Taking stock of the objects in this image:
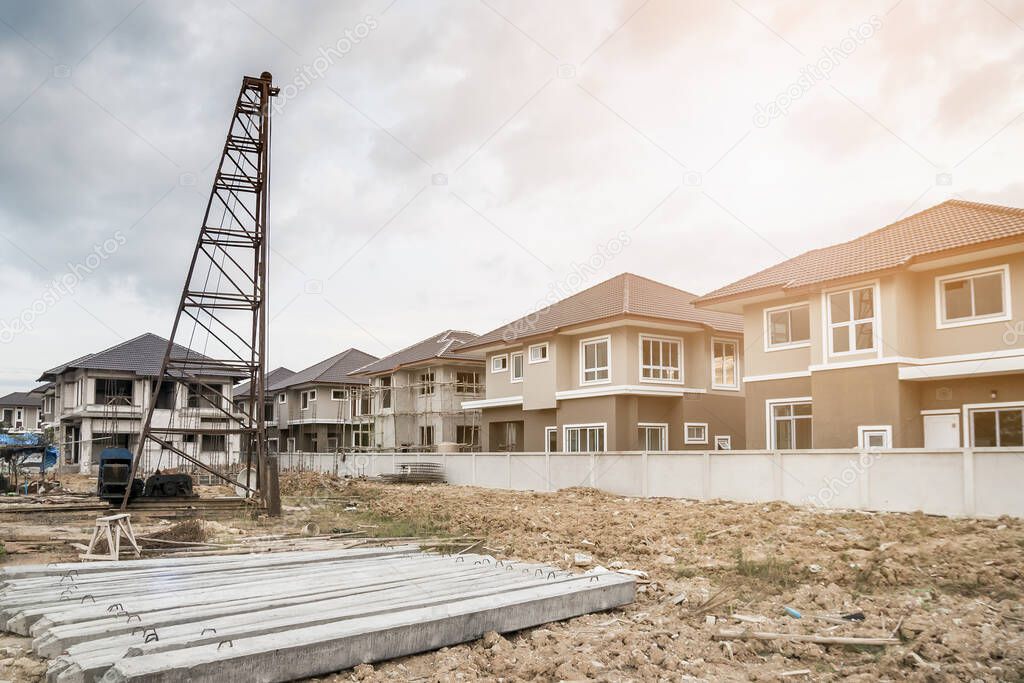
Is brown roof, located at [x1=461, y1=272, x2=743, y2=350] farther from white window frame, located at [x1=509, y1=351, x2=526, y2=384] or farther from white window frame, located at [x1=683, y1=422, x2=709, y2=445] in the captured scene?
white window frame, located at [x1=683, y1=422, x2=709, y2=445]

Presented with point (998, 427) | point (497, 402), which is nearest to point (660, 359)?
point (497, 402)

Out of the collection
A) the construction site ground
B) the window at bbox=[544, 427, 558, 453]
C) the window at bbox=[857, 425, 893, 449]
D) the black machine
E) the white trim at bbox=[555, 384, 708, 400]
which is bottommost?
the construction site ground

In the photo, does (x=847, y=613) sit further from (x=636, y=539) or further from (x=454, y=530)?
(x=454, y=530)

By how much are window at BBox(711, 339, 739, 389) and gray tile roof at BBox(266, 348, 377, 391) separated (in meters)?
28.0

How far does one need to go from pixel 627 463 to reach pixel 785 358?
6.10 meters

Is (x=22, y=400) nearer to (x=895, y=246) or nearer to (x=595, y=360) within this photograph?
(x=595, y=360)

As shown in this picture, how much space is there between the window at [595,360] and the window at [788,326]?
6.80 m

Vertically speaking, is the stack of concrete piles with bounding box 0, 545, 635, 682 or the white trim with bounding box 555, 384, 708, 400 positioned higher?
the white trim with bounding box 555, 384, 708, 400

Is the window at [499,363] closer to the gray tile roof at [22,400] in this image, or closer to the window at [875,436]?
the window at [875,436]

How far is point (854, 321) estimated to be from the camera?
22.1 meters

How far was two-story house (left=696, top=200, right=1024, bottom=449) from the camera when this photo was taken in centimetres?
1972

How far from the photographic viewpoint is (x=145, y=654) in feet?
19.4

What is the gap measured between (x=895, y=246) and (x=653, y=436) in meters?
11.9

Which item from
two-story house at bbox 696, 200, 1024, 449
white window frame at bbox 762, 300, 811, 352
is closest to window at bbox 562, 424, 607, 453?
two-story house at bbox 696, 200, 1024, 449
